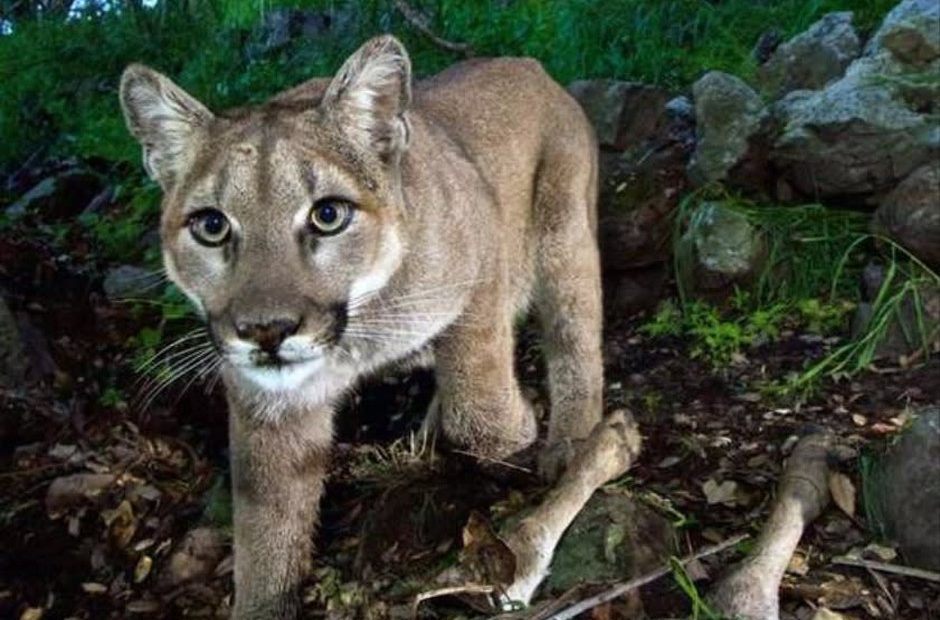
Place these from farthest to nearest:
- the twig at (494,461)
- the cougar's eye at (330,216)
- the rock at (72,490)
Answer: the rock at (72,490) → the twig at (494,461) → the cougar's eye at (330,216)

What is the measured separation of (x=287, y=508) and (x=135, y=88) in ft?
4.23

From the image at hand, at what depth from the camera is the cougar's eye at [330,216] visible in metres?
2.96

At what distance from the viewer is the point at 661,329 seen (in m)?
4.63

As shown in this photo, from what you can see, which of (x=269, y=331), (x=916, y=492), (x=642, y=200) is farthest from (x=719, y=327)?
(x=269, y=331)

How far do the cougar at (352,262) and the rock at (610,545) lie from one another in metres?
0.39

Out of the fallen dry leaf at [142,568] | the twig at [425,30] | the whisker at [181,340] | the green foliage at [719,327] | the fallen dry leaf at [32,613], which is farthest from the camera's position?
the twig at [425,30]

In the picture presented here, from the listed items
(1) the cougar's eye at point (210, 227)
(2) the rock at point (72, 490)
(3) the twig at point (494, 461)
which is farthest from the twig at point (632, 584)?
(2) the rock at point (72, 490)

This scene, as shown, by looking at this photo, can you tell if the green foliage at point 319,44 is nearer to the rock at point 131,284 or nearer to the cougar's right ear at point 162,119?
the rock at point 131,284

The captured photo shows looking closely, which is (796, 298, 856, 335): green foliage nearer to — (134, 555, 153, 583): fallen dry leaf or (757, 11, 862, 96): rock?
(757, 11, 862, 96): rock

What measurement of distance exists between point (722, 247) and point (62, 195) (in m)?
4.93

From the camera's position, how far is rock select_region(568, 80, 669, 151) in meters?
5.51

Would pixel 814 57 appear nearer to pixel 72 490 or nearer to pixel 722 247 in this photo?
pixel 722 247

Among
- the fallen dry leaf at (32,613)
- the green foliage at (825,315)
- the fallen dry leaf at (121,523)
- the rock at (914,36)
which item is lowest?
the fallen dry leaf at (32,613)

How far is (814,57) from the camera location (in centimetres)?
534
